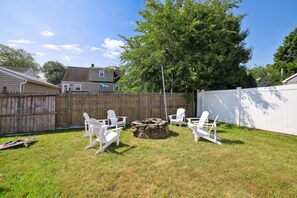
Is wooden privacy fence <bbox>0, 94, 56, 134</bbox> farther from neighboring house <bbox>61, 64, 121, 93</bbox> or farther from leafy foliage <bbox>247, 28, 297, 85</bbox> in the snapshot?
leafy foliage <bbox>247, 28, 297, 85</bbox>

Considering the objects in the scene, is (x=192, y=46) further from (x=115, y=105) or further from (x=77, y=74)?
(x=77, y=74)

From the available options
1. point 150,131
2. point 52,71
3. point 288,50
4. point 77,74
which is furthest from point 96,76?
point 52,71

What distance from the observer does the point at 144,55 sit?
1101cm

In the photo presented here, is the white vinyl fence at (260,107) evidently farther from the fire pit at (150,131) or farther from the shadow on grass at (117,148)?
the shadow on grass at (117,148)

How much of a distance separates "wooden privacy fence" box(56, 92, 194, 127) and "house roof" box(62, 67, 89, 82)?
53.7 ft

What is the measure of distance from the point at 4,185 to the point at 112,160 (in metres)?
2.01

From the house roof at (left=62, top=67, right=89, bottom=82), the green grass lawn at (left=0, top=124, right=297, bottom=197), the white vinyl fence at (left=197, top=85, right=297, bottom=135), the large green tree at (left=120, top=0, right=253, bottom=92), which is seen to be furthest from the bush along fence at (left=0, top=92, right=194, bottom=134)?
the house roof at (left=62, top=67, right=89, bottom=82)

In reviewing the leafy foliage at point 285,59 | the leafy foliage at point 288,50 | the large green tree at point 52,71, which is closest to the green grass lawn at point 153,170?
the leafy foliage at point 285,59

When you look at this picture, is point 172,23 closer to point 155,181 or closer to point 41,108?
point 41,108

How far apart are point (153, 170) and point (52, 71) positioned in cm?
5236

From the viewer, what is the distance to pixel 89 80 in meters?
23.0

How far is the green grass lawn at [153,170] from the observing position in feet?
8.48

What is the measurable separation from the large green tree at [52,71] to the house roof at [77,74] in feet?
83.2

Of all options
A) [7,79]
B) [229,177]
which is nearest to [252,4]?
[229,177]
